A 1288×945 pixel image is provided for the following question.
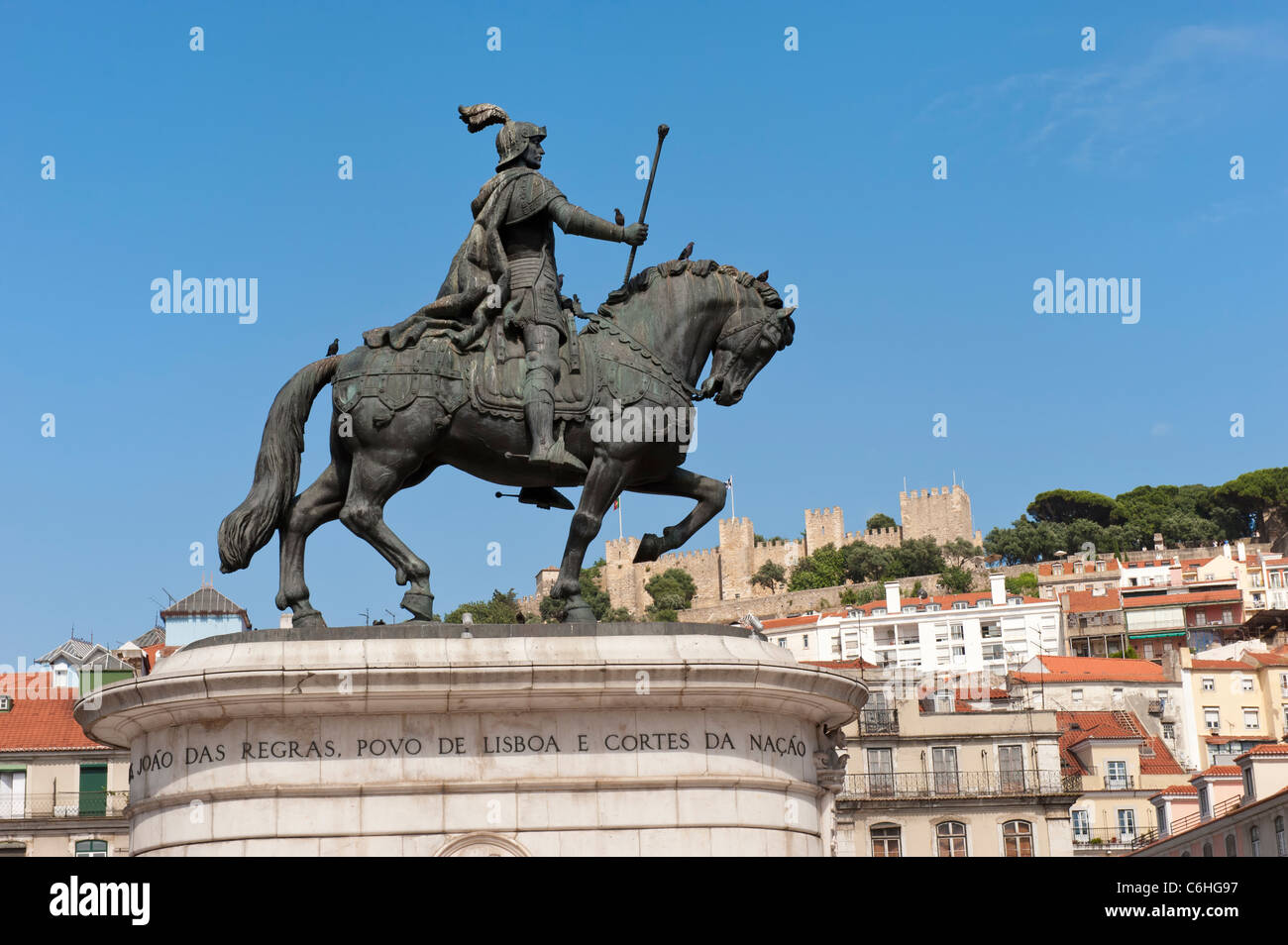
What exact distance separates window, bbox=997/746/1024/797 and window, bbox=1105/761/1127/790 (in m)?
11.2

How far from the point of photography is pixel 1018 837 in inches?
2109

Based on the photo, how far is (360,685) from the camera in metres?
13.4

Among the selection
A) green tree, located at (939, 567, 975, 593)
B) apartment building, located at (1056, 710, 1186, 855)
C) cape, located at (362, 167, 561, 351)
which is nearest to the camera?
cape, located at (362, 167, 561, 351)

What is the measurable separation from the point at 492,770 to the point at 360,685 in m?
1.18

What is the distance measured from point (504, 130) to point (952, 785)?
4189cm

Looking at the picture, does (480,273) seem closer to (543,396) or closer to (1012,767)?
(543,396)

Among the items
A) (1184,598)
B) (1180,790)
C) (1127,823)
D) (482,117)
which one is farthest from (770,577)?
(482,117)

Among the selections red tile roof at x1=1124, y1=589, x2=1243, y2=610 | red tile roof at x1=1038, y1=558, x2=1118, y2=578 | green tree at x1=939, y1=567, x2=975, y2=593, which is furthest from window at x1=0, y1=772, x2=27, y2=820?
green tree at x1=939, y1=567, x2=975, y2=593

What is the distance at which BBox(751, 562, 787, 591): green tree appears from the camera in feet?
557

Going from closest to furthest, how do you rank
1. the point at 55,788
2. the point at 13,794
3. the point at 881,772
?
the point at 55,788
the point at 13,794
the point at 881,772

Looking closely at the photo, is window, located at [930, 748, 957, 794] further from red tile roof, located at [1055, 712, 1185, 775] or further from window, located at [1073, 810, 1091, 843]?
window, located at [1073, 810, 1091, 843]

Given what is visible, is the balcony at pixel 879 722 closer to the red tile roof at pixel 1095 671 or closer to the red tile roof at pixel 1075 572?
the red tile roof at pixel 1095 671
